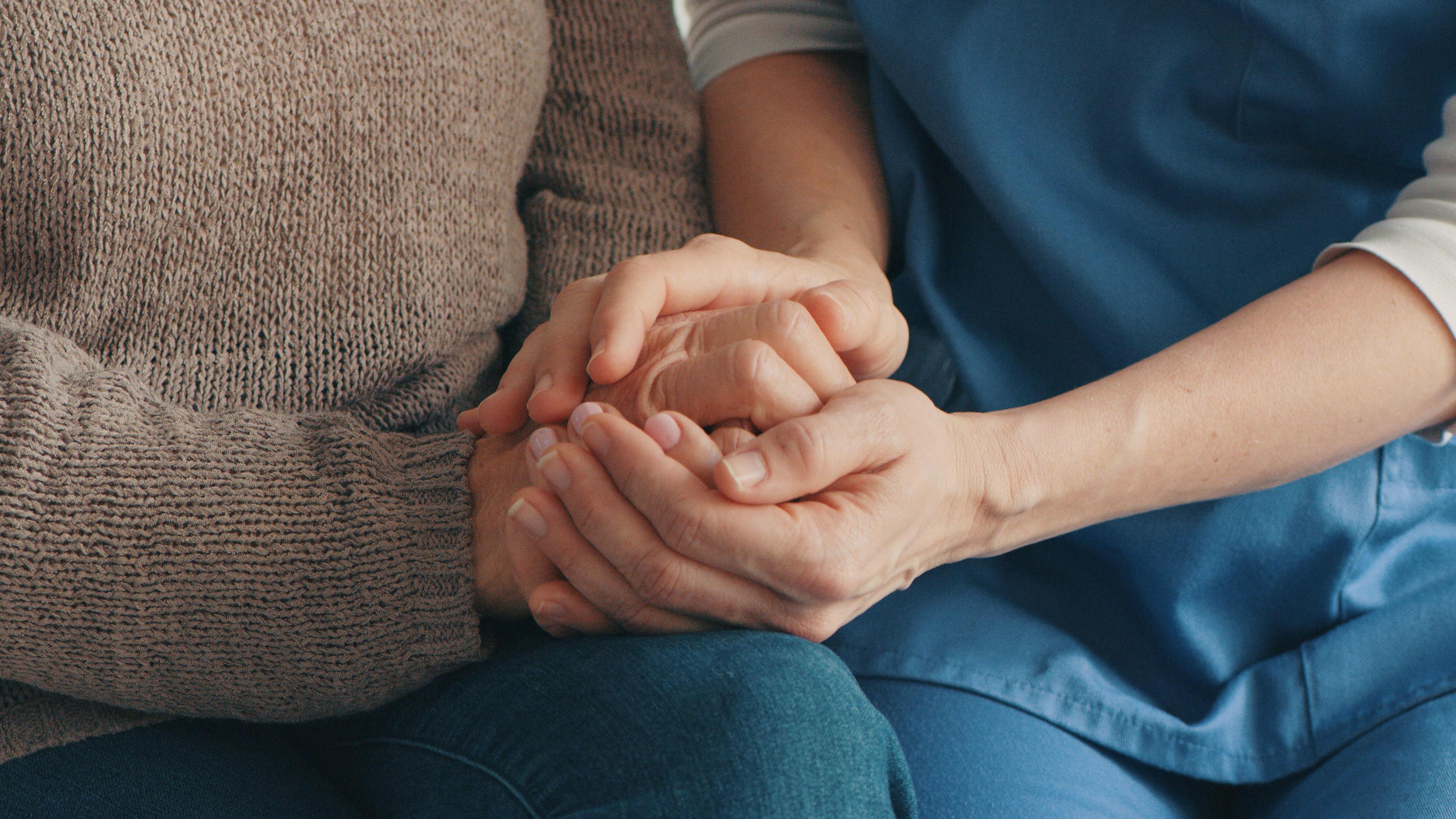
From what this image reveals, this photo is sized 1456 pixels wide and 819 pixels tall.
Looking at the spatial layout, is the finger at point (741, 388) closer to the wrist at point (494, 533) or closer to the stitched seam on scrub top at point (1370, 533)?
the wrist at point (494, 533)

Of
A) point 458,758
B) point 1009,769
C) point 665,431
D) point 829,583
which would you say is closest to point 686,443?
point 665,431

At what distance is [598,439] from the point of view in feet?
1.97

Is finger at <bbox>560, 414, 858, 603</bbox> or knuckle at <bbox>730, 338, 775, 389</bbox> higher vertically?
knuckle at <bbox>730, 338, 775, 389</bbox>

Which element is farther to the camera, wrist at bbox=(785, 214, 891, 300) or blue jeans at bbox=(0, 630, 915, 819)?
wrist at bbox=(785, 214, 891, 300)

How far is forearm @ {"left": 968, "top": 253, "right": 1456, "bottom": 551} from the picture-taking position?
65 centimetres

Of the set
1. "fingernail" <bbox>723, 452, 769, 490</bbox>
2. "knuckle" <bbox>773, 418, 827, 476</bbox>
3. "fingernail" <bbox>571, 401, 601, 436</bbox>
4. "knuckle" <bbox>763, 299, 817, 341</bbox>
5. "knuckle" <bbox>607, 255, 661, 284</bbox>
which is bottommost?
"fingernail" <bbox>571, 401, 601, 436</bbox>

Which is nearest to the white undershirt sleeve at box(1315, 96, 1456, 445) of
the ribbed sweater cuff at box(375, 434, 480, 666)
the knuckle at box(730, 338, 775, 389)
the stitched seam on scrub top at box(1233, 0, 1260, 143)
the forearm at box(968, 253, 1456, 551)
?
the forearm at box(968, 253, 1456, 551)

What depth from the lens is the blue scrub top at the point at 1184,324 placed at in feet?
2.42

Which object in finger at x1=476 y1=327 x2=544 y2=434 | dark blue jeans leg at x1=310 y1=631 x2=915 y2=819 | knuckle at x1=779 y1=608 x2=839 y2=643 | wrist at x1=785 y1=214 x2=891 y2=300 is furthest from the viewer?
wrist at x1=785 y1=214 x2=891 y2=300

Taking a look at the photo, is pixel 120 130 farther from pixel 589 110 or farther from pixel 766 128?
pixel 766 128

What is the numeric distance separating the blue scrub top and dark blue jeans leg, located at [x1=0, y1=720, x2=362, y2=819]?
0.40m

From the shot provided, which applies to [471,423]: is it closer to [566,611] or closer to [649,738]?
[566,611]

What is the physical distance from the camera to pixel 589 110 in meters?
0.89

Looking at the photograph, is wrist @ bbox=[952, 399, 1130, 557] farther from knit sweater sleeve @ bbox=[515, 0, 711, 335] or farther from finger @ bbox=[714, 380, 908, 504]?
knit sweater sleeve @ bbox=[515, 0, 711, 335]
